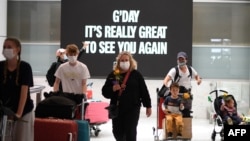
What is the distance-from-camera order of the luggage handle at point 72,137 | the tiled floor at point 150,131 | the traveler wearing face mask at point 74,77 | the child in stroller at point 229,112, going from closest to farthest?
the luggage handle at point 72,137 → the traveler wearing face mask at point 74,77 → the child in stroller at point 229,112 → the tiled floor at point 150,131

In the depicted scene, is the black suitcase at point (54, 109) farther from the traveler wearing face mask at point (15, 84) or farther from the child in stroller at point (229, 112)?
the child in stroller at point (229, 112)

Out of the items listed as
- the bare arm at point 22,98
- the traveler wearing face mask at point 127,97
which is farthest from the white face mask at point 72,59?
the bare arm at point 22,98

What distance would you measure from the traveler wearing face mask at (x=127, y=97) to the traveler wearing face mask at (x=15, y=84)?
67.2 inches

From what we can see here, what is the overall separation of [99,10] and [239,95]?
405 centimetres

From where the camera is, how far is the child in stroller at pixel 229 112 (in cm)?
792

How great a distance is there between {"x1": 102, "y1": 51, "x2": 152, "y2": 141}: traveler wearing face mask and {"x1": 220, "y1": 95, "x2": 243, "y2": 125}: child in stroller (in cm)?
240

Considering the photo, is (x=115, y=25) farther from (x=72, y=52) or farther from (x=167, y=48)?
(x=72, y=52)

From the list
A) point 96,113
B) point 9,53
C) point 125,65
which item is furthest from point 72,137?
point 96,113

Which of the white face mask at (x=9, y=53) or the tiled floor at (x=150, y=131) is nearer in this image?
the white face mask at (x=9, y=53)

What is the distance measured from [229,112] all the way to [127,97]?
2740 millimetres

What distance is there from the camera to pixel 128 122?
5.96 m

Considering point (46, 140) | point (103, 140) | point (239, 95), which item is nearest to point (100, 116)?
point (103, 140)

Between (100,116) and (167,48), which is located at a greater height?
(167,48)

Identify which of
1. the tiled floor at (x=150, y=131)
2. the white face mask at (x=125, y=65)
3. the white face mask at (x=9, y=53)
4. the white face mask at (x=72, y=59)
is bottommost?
the tiled floor at (x=150, y=131)
